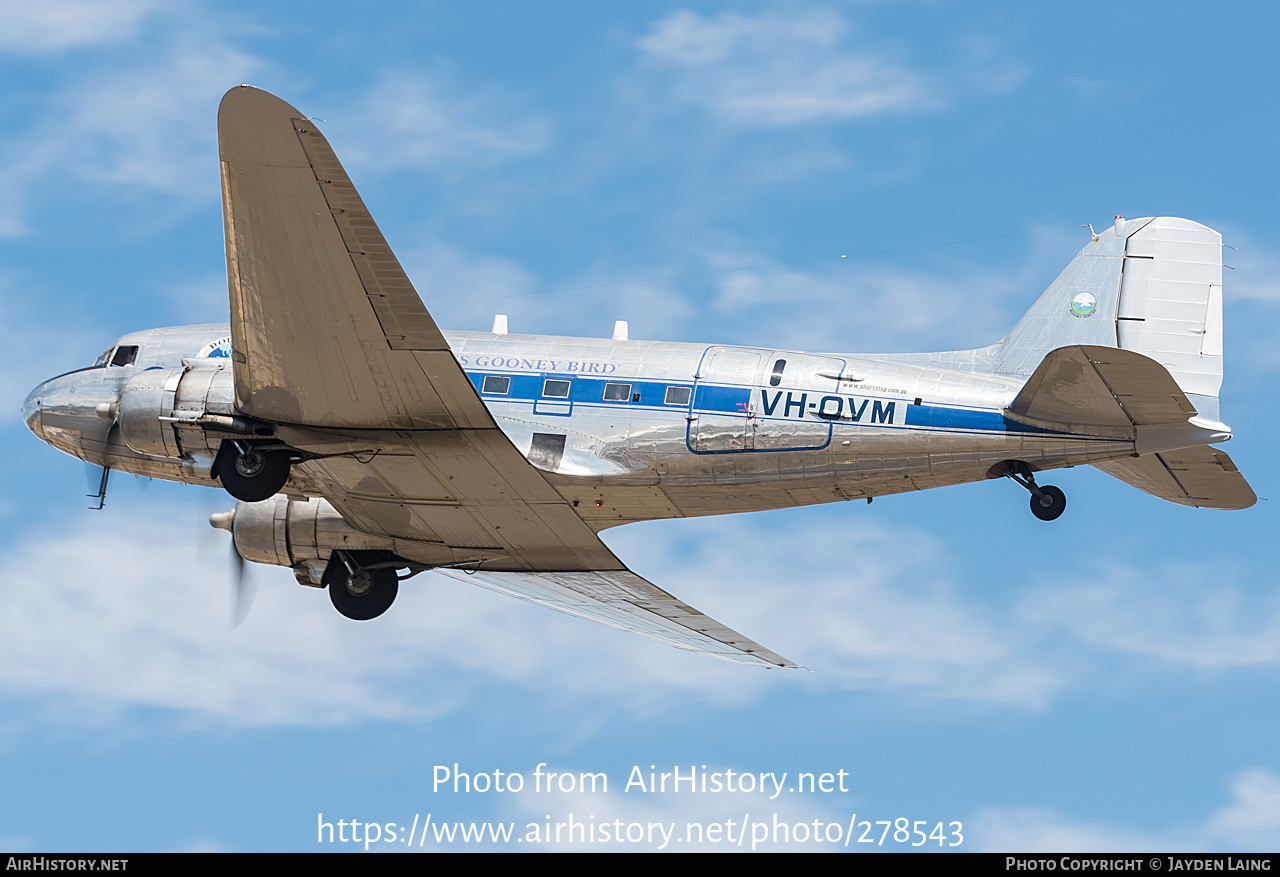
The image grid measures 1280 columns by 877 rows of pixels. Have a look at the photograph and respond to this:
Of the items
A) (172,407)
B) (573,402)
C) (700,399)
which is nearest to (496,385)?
(573,402)

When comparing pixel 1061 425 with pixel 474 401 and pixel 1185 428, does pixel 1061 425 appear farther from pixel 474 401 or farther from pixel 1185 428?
pixel 474 401

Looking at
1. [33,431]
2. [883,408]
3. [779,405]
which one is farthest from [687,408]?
[33,431]

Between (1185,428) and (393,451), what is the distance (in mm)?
10575

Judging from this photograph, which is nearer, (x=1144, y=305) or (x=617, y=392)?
(x=617, y=392)

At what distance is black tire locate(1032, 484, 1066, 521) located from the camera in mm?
19609

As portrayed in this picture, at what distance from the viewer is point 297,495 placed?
23.3 m

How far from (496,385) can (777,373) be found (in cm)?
411

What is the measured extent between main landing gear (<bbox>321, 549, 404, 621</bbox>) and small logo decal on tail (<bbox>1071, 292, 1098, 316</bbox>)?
11.5 metres

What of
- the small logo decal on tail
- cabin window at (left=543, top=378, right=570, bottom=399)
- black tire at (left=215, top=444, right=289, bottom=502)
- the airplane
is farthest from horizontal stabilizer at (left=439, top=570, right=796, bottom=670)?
the small logo decal on tail

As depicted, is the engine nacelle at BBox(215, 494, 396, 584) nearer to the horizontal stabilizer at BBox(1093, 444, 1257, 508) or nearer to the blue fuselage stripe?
the blue fuselage stripe

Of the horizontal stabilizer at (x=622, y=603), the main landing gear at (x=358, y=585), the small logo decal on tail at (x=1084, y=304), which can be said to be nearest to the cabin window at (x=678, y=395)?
the horizontal stabilizer at (x=622, y=603)

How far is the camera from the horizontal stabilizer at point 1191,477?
1970 centimetres

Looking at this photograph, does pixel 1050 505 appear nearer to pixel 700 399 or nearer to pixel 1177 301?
pixel 1177 301

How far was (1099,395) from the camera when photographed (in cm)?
1892
